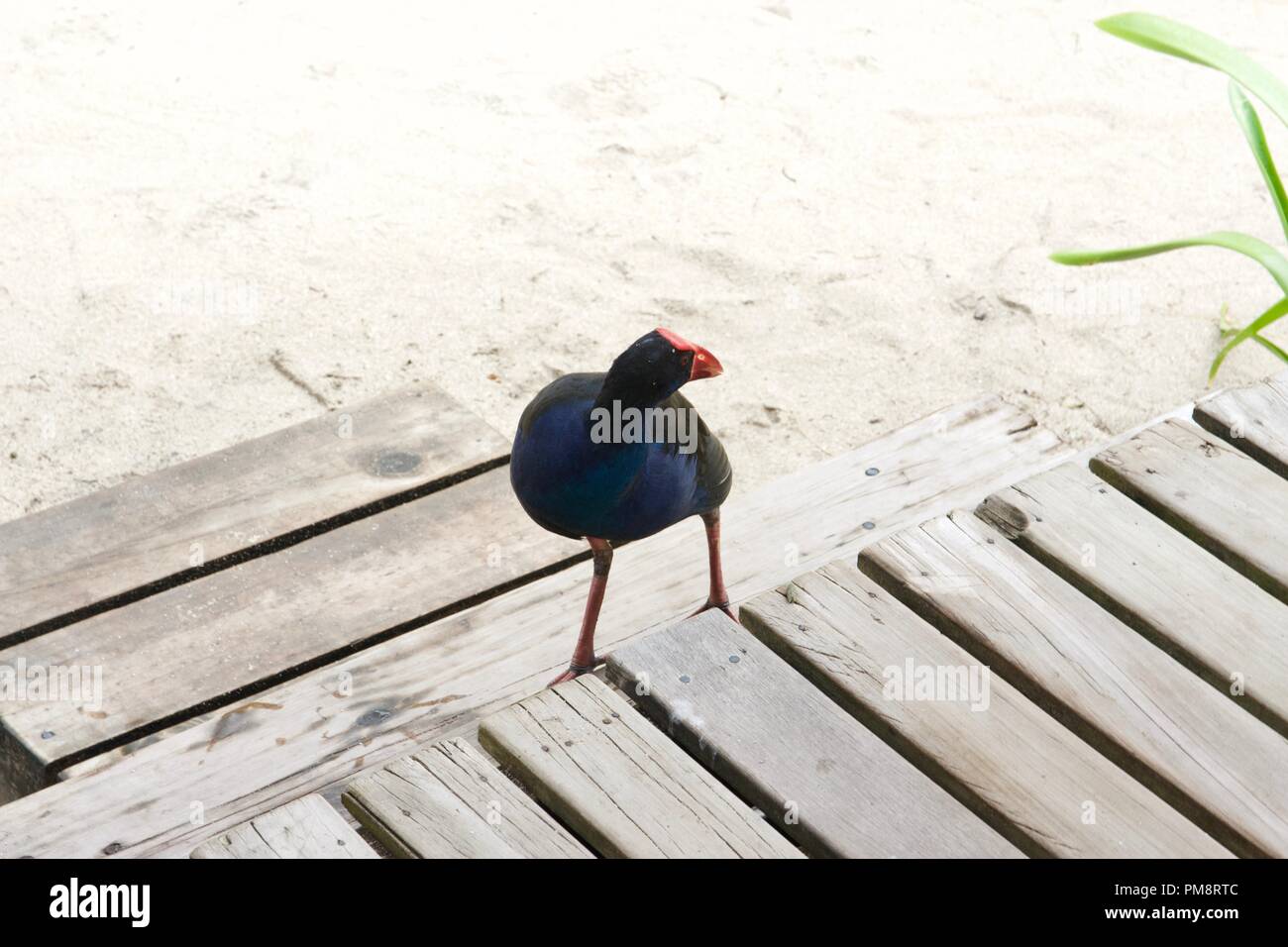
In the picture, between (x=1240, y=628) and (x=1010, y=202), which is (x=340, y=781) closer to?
(x=1240, y=628)

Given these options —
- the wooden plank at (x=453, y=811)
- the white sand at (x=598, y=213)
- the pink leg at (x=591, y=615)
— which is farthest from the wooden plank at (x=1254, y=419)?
the white sand at (x=598, y=213)

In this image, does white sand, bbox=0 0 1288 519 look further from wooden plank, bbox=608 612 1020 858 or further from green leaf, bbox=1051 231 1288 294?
wooden plank, bbox=608 612 1020 858

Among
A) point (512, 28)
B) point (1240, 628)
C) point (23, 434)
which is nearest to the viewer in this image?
point (1240, 628)

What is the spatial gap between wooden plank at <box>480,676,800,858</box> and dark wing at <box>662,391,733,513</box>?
0.51 meters

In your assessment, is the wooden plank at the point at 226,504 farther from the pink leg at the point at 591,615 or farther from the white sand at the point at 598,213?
the white sand at the point at 598,213

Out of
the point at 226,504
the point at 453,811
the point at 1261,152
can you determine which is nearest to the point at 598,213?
the point at 226,504

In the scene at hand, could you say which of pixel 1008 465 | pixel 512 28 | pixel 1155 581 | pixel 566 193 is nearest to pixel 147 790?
pixel 1155 581

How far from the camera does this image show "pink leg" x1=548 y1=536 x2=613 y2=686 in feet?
7.12

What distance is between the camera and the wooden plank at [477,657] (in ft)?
6.52

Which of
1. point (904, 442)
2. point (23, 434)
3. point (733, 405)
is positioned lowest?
point (23, 434)
